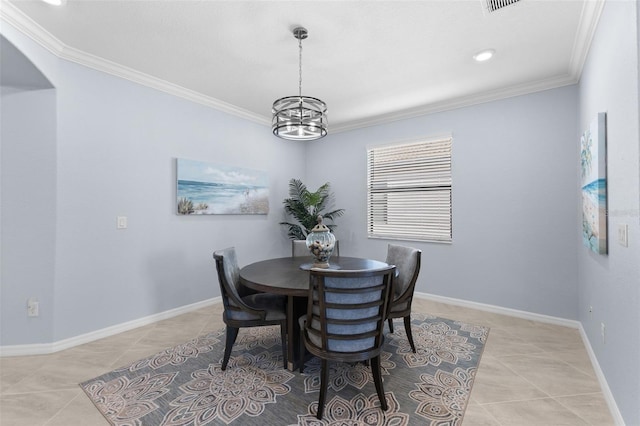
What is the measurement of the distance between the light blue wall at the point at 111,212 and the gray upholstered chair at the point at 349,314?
2.27 metres

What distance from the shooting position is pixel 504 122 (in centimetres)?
349

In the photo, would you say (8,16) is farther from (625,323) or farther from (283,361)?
(625,323)

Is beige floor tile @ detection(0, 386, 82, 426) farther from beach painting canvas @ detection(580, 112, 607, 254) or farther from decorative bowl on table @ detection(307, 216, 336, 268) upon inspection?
beach painting canvas @ detection(580, 112, 607, 254)

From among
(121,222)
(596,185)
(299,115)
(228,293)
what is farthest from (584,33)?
(121,222)

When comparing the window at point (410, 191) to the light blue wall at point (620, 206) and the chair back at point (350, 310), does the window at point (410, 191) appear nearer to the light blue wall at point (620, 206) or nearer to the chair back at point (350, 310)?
the light blue wall at point (620, 206)

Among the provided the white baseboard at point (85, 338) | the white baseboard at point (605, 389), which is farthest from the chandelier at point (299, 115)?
the white baseboard at point (605, 389)

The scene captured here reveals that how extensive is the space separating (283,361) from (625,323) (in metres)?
2.12

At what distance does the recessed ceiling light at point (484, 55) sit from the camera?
8.71 feet

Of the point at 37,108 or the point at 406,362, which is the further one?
the point at 37,108

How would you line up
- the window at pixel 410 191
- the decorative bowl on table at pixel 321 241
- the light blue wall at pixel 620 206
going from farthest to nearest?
the window at pixel 410 191 → the decorative bowl on table at pixel 321 241 → the light blue wall at pixel 620 206

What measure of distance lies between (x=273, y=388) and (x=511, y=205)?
10.3 feet

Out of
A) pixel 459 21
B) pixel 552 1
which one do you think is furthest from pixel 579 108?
pixel 459 21

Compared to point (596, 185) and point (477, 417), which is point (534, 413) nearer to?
point (477, 417)

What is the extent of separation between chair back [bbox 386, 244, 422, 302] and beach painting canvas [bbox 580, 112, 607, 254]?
116 centimetres
